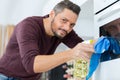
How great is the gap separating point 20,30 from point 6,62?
0.31 metres

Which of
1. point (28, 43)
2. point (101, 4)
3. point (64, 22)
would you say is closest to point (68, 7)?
point (64, 22)

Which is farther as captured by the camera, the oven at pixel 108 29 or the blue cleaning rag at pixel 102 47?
the oven at pixel 108 29

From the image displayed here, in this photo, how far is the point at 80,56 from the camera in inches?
48.0

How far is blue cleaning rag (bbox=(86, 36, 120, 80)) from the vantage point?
4.24ft

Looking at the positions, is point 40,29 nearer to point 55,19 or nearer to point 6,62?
point 55,19

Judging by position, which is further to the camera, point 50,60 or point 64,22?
point 64,22

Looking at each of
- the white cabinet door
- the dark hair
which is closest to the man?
the dark hair

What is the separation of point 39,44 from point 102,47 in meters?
0.47

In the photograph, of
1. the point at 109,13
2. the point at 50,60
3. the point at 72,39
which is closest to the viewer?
the point at 50,60

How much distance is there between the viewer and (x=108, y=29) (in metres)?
1.52

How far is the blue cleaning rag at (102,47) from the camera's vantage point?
1292mm

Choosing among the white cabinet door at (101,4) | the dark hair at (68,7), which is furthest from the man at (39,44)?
the white cabinet door at (101,4)

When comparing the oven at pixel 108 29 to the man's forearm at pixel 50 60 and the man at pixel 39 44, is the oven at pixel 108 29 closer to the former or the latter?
the man at pixel 39 44

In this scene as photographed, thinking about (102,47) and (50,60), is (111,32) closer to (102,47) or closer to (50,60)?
(102,47)
